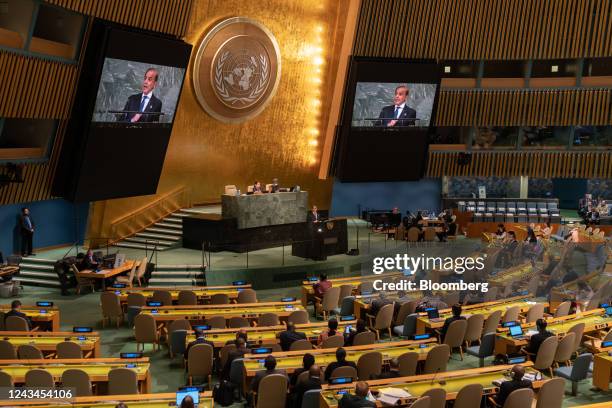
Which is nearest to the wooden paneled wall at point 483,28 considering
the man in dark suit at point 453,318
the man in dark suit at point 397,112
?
the man in dark suit at point 397,112

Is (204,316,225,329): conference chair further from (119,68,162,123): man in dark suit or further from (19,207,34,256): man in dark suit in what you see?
(19,207,34,256): man in dark suit

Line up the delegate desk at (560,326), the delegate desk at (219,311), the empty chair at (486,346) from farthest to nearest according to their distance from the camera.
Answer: the delegate desk at (219,311) → the empty chair at (486,346) → the delegate desk at (560,326)

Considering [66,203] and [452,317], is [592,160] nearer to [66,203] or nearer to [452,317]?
[452,317]

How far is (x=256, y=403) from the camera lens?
366 inches

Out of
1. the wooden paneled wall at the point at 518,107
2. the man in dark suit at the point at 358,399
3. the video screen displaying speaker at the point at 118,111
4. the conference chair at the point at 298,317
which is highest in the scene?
the wooden paneled wall at the point at 518,107

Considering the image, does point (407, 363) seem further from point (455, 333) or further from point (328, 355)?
point (455, 333)

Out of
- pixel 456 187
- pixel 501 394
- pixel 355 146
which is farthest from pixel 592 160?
pixel 501 394

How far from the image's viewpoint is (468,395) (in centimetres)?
845

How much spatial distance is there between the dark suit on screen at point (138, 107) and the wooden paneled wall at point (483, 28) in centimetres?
764

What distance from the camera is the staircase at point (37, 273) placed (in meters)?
18.4

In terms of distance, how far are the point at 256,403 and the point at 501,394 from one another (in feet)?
10.0

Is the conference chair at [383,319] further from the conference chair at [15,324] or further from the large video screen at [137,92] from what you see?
the large video screen at [137,92]

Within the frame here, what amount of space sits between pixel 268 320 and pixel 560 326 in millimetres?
4998

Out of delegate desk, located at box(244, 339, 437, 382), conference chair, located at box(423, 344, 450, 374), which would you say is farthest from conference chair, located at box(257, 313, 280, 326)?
conference chair, located at box(423, 344, 450, 374)
